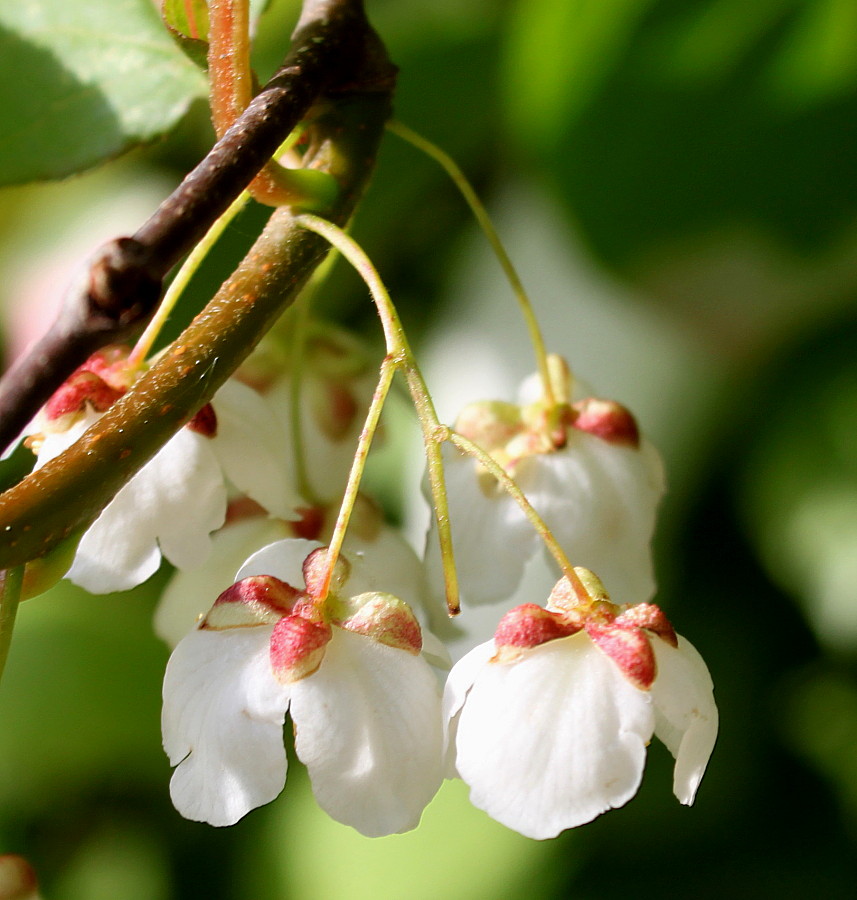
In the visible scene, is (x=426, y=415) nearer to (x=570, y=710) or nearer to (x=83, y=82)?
(x=570, y=710)

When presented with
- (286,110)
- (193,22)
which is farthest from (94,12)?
(286,110)

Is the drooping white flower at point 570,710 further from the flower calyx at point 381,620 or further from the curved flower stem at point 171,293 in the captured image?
the curved flower stem at point 171,293

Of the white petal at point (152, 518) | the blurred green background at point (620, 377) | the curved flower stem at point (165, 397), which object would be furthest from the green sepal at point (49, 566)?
the blurred green background at point (620, 377)

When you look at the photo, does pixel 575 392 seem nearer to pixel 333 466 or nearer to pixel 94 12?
pixel 333 466

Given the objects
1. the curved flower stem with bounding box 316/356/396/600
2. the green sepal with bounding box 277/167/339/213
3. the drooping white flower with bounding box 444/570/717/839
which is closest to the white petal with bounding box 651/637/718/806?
the drooping white flower with bounding box 444/570/717/839

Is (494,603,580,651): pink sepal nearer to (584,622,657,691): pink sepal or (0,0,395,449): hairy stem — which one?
(584,622,657,691): pink sepal

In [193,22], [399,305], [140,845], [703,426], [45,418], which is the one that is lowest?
[140,845]
